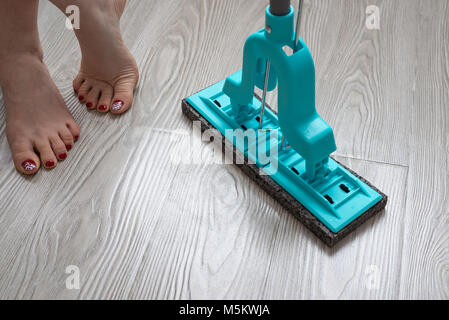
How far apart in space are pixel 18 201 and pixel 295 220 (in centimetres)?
52

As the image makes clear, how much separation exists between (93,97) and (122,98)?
67 mm

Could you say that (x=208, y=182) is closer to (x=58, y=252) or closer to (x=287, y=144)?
(x=287, y=144)

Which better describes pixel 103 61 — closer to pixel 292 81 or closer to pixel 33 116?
pixel 33 116

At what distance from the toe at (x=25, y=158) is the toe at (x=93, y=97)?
162mm

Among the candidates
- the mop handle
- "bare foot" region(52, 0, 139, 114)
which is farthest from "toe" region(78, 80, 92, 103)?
the mop handle

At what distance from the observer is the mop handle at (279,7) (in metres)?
0.89

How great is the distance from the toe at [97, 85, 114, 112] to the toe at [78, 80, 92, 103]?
3 cm

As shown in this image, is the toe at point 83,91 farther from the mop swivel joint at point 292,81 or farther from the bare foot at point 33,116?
the mop swivel joint at point 292,81

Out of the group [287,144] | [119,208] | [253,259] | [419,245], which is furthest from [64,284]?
[419,245]

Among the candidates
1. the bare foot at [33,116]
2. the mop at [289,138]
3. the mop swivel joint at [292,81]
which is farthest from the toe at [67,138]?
the mop swivel joint at [292,81]

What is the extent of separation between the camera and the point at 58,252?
1.00 m

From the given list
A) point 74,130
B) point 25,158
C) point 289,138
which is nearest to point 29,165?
point 25,158

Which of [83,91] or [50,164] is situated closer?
[50,164]

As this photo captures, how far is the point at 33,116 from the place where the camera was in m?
1.15
